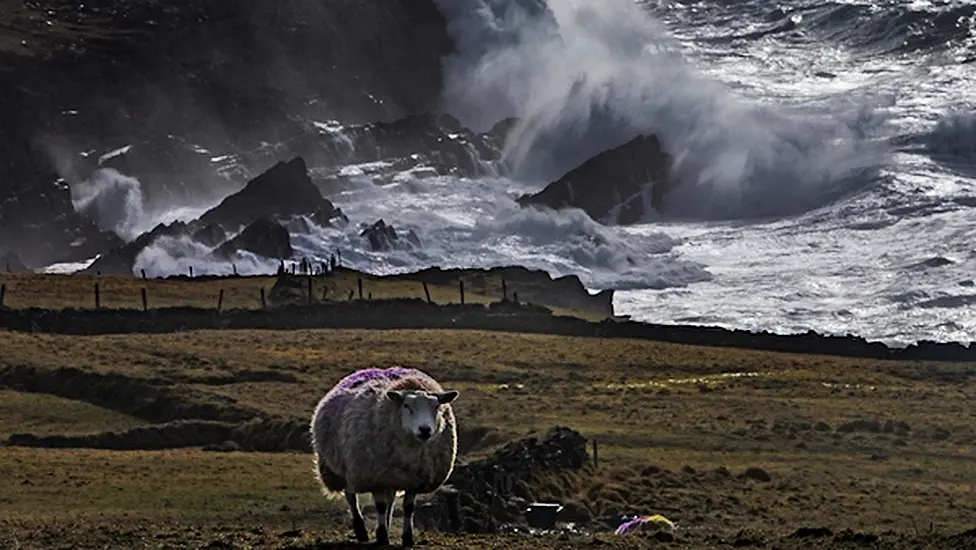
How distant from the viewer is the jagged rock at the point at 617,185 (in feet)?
582

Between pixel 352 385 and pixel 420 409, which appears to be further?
pixel 352 385

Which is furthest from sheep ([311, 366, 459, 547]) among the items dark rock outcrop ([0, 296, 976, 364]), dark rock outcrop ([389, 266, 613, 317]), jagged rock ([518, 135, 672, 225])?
jagged rock ([518, 135, 672, 225])

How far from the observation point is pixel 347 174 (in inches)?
7402

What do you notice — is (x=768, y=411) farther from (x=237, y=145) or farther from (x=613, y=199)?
(x=237, y=145)

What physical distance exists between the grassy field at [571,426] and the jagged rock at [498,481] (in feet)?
2.26

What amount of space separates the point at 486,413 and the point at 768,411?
804cm

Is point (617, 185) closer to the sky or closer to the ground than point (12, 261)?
closer to the sky

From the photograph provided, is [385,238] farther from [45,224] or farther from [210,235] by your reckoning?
[45,224]

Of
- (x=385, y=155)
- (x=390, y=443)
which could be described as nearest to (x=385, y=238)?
(x=385, y=155)

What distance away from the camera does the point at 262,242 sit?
13400 centimetres

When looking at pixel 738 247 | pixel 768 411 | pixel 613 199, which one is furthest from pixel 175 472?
pixel 613 199

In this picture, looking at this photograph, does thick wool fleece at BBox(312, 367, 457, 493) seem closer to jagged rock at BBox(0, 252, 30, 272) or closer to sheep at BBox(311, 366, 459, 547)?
sheep at BBox(311, 366, 459, 547)

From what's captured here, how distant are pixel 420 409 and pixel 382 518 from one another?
1494 mm

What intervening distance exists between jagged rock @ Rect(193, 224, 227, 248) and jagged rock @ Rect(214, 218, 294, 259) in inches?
122
